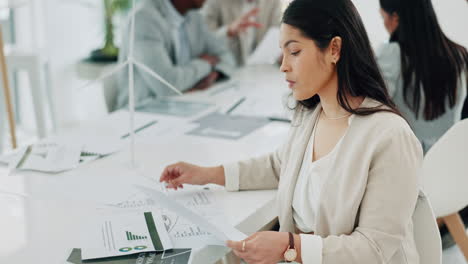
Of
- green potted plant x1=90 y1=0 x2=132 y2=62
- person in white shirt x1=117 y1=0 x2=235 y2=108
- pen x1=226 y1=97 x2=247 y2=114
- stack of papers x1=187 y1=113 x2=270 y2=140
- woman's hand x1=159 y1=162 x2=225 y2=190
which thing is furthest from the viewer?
green potted plant x1=90 y1=0 x2=132 y2=62

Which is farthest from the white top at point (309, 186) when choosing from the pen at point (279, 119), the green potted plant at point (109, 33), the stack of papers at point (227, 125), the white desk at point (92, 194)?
the green potted plant at point (109, 33)

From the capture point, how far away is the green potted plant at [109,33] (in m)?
3.97

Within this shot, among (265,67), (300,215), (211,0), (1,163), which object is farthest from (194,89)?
(300,215)

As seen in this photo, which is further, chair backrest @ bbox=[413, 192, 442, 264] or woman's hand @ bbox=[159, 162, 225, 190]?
woman's hand @ bbox=[159, 162, 225, 190]

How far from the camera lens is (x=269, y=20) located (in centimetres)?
351

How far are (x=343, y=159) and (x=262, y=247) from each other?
26cm

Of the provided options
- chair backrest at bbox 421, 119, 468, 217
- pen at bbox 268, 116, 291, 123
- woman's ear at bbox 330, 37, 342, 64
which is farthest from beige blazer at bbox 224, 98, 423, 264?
pen at bbox 268, 116, 291, 123

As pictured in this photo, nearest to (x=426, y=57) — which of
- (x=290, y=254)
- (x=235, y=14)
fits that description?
(x=290, y=254)

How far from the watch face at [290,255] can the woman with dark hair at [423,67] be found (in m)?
0.89

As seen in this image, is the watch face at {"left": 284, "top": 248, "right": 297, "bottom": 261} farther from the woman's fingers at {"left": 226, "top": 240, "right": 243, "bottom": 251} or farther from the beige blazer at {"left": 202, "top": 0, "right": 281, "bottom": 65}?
the beige blazer at {"left": 202, "top": 0, "right": 281, "bottom": 65}

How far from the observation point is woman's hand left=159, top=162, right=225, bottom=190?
146 centimetres

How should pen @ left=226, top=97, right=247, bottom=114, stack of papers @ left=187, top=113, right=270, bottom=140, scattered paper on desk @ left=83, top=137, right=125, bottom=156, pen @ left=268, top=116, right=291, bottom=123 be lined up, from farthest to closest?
pen @ left=226, top=97, right=247, bottom=114, pen @ left=268, top=116, right=291, bottom=123, stack of papers @ left=187, top=113, right=270, bottom=140, scattered paper on desk @ left=83, top=137, right=125, bottom=156

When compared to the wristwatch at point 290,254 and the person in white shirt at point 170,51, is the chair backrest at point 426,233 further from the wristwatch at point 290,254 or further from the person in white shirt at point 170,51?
the person in white shirt at point 170,51

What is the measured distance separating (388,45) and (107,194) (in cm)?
111
